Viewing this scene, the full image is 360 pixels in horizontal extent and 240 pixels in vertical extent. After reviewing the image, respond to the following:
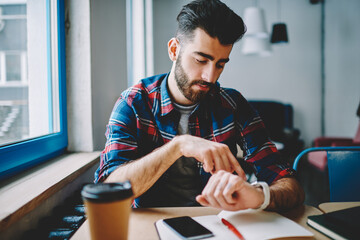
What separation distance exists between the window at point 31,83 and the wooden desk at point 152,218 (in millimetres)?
513

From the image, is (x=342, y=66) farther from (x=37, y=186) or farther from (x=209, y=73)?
(x=37, y=186)

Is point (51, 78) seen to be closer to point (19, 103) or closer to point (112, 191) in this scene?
point (19, 103)

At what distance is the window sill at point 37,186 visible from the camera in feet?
2.50

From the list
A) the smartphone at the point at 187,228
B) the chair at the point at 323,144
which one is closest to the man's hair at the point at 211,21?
the smartphone at the point at 187,228

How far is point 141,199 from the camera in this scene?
119 cm

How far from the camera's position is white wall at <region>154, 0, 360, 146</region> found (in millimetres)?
4320

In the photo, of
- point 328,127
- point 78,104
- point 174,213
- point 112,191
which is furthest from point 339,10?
point 112,191

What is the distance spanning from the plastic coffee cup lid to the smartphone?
241mm

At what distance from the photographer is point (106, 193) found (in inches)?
18.3

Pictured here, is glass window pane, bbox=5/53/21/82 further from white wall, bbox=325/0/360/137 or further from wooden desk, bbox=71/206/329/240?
white wall, bbox=325/0/360/137

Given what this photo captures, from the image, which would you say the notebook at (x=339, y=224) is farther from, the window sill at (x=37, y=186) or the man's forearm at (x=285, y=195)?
the window sill at (x=37, y=186)

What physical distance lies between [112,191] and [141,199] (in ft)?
2.47

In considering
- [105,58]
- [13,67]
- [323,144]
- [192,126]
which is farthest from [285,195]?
[323,144]

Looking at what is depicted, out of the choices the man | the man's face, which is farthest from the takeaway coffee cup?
the man's face
